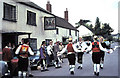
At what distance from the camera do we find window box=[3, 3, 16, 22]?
1606 centimetres

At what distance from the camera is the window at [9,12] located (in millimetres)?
16062

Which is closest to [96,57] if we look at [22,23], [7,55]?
[7,55]

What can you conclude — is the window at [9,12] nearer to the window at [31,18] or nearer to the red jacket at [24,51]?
the window at [31,18]

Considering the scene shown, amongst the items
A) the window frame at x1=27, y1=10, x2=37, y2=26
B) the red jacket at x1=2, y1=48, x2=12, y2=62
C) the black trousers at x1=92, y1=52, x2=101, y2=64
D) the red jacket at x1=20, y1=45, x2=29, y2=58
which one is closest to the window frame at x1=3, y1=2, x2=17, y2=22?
the window frame at x1=27, y1=10, x2=37, y2=26

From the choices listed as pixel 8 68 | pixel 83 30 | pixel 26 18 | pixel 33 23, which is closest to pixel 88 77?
pixel 8 68

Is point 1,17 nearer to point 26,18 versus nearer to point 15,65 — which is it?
point 26,18

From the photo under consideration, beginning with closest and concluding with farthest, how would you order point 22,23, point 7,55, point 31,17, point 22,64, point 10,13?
point 22,64, point 7,55, point 10,13, point 22,23, point 31,17

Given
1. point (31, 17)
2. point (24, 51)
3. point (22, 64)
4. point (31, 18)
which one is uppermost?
point (31, 17)

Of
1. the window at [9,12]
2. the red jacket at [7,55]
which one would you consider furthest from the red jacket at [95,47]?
the window at [9,12]

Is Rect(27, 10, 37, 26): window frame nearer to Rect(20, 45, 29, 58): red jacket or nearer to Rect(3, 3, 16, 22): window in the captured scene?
Rect(3, 3, 16, 22): window

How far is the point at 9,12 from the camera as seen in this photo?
662 inches

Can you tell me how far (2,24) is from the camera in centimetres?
1516

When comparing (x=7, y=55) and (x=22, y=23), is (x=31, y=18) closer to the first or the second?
(x=22, y=23)

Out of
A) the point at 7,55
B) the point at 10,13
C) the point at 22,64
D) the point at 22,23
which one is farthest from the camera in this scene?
the point at 22,23
